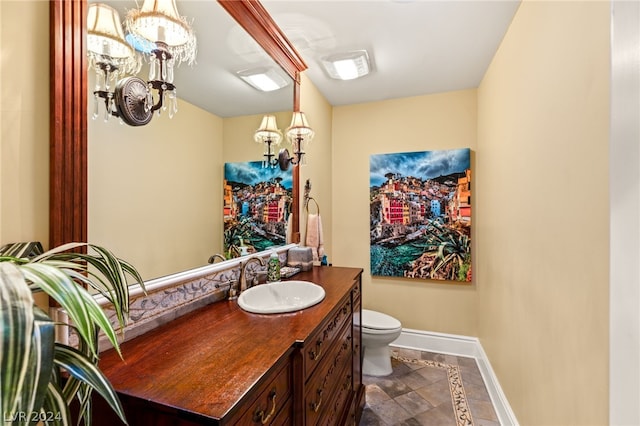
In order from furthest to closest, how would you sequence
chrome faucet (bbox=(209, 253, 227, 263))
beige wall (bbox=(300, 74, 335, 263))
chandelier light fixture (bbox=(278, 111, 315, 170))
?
beige wall (bbox=(300, 74, 335, 263)) < chandelier light fixture (bbox=(278, 111, 315, 170)) < chrome faucet (bbox=(209, 253, 227, 263))

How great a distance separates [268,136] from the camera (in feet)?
6.23

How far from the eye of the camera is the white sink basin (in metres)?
1.47

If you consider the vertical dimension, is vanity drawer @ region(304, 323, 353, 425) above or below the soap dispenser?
below

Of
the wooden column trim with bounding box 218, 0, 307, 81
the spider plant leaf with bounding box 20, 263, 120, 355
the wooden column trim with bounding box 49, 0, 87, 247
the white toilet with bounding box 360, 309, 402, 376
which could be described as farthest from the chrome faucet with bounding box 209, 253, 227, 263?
the white toilet with bounding box 360, 309, 402, 376

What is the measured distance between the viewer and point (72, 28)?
843mm

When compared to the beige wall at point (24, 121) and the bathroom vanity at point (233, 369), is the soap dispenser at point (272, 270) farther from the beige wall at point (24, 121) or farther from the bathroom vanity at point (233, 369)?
the beige wall at point (24, 121)

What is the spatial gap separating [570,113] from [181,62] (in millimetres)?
1607

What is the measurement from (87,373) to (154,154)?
937 mm

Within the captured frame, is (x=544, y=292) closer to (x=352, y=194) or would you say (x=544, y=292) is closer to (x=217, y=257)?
(x=217, y=257)

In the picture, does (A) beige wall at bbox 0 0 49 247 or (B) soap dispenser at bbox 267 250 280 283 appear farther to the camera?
(B) soap dispenser at bbox 267 250 280 283

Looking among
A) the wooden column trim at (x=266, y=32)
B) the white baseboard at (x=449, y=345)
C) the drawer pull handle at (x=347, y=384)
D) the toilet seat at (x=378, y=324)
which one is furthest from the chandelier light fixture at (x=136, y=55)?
the white baseboard at (x=449, y=345)

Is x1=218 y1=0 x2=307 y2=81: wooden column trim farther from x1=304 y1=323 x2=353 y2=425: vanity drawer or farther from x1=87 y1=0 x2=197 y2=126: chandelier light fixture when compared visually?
x1=304 y1=323 x2=353 y2=425: vanity drawer

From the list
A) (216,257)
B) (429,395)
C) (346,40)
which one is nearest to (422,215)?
(429,395)

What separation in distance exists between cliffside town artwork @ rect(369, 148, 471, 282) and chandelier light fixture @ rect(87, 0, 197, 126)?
7.13ft
